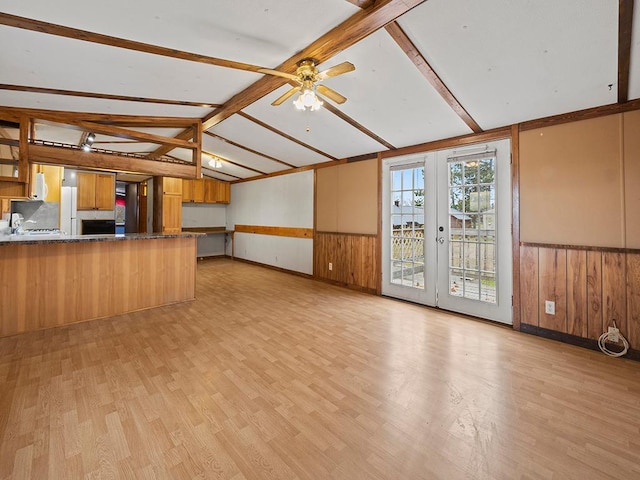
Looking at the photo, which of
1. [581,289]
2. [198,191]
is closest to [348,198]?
[581,289]

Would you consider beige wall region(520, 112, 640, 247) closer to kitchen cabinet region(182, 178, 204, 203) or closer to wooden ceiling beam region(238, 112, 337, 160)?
wooden ceiling beam region(238, 112, 337, 160)

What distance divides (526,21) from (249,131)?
3775 millimetres

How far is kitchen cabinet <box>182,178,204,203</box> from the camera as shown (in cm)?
782

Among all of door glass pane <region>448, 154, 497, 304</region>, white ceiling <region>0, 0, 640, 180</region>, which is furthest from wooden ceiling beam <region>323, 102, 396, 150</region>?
door glass pane <region>448, 154, 497, 304</region>

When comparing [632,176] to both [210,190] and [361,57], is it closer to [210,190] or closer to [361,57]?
[361,57]

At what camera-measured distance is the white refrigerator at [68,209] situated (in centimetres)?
557

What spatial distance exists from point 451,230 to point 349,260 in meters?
1.90

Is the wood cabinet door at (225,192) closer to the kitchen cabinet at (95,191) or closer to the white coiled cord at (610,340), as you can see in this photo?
the kitchen cabinet at (95,191)

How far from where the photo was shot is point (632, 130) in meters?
2.65

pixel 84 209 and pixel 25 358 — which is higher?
pixel 84 209

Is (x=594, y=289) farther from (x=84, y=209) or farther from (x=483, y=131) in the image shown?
(x=84, y=209)

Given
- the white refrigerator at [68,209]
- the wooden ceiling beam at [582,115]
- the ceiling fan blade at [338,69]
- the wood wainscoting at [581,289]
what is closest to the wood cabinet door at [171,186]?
the white refrigerator at [68,209]

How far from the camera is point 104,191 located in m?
6.55

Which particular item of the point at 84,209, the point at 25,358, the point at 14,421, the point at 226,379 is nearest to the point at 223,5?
the point at 226,379
